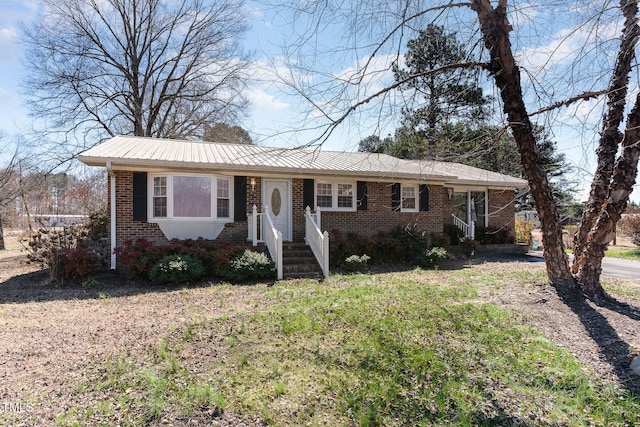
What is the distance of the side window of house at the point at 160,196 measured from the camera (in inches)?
426

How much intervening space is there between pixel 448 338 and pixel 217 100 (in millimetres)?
20810

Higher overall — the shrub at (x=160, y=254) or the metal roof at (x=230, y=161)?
the metal roof at (x=230, y=161)

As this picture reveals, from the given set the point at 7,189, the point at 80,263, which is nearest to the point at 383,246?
the point at 80,263

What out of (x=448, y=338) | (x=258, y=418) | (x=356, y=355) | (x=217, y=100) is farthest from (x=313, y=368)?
(x=217, y=100)

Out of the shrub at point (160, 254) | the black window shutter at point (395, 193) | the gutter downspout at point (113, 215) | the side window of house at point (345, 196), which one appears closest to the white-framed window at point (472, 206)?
the black window shutter at point (395, 193)

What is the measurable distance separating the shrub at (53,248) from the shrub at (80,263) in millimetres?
195

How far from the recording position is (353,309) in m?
6.24

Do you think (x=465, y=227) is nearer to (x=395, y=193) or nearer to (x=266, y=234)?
(x=395, y=193)

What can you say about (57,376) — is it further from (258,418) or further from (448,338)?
(448,338)

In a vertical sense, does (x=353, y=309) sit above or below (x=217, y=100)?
below

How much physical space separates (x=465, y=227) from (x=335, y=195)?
20.3ft

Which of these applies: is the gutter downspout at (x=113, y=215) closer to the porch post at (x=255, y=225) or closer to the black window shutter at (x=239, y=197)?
the black window shutter at (x=239, y=197)

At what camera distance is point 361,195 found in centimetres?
1323

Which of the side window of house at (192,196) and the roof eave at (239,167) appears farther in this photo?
the side window of house at (192,196)
